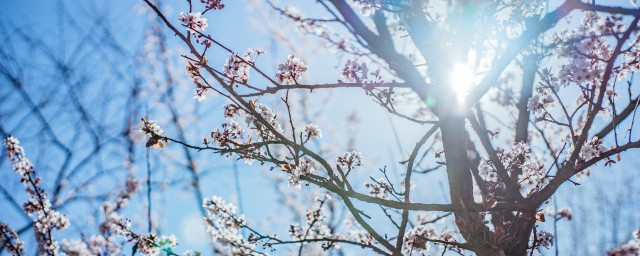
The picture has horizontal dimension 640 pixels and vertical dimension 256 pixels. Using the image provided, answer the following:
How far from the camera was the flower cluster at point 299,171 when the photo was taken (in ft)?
8.40

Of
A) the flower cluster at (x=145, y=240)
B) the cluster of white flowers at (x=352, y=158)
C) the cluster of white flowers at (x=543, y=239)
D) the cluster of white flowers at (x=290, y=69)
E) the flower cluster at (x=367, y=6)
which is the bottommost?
the flower cluster at (x=145, y=240)

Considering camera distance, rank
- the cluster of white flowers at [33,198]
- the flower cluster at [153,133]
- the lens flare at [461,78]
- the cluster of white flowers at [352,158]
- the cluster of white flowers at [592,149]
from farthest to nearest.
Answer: the cluster of white flowers at [33,198]
the cluster of white flowers at [352,158]
the cluster of white flowers at [592,149]
the lens flare at [461,78]
the flower cluster at [153,133]

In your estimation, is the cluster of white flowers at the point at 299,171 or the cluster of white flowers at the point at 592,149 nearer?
the cluster of white flowers at the point at 299,171

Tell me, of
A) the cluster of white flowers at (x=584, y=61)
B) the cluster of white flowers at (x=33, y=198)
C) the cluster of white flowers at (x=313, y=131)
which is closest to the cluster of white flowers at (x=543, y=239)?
the cluster of white flowers at (x=584, y=61)

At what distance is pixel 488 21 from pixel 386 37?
0.78 metres

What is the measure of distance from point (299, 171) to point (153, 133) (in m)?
0.96

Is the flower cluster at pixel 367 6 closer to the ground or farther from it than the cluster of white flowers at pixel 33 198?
farther from it

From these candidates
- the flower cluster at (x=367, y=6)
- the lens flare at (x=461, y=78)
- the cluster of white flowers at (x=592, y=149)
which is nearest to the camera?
the lens flare at (x=461, y=78)

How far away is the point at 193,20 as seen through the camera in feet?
8.57

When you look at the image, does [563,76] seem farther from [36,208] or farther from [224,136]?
[36,208]

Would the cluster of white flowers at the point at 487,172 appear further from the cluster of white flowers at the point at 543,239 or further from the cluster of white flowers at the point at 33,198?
the cluster of white flowers at the point at 33,198

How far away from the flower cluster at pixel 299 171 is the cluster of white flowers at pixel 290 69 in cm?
59

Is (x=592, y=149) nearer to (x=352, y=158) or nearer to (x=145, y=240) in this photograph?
(x=352, y=158)

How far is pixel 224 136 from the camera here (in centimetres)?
274
